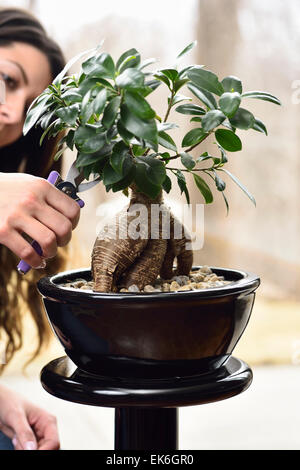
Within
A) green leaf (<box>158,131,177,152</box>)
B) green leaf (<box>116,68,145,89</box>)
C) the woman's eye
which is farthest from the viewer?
the woman's eye

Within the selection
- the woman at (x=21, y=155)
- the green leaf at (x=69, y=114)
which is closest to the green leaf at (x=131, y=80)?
the green leaf at (x=69, y=114)

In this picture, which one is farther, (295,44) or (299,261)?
(299,261)

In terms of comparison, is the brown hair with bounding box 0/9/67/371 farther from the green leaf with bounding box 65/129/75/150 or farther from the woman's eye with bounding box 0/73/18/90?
the green leaf with bounding box 65/129/75/150

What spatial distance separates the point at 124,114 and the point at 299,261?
3.28 meters

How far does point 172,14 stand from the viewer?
3.18 meters

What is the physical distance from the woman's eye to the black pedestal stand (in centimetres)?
81

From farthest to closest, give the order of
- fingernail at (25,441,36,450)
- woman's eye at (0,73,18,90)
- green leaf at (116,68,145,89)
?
woman's eye at (0,73,18,90) → fingernail at (25,441,36,450) → green leaf at (116,68,145,89)

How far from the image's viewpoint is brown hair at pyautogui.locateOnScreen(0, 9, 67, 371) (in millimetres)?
1379

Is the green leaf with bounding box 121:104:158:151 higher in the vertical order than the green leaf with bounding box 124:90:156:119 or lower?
lower

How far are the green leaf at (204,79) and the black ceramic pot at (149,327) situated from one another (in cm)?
23

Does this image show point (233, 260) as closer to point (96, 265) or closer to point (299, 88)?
point (299, 88)

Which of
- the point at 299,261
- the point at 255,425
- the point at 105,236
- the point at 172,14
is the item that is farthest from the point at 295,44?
the point at 105,236

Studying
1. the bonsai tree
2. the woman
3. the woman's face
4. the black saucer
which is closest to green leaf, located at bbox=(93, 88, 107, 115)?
the bonsai tree

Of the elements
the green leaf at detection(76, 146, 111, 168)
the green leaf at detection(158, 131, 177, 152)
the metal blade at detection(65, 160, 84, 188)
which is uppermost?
the green leaf at detection(158, 131, 177, 152)
